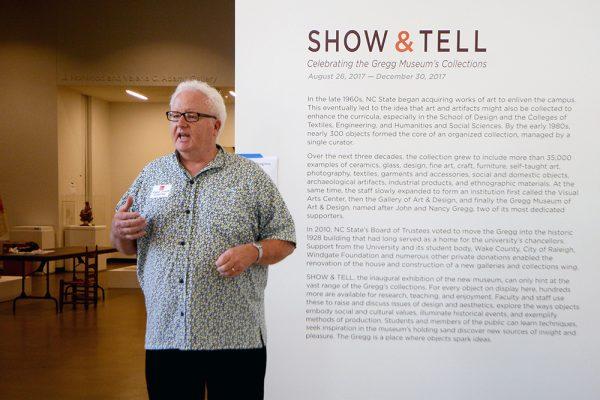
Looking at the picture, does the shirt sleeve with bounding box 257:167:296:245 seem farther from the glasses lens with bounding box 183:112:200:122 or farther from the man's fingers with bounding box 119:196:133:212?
the man's fingers with bounding box 119:196:133:212

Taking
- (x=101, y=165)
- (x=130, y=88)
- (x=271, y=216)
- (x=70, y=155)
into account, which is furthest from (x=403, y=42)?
(x=101, y=165)

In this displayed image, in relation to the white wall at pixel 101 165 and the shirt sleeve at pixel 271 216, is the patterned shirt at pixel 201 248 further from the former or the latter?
the white wall at pixel 101 165

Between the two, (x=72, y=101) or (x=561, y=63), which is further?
(x=72, y=101)

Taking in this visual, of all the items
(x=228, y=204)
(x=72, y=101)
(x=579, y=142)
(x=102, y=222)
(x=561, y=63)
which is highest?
(x=72, y=101)

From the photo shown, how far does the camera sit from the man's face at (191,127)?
237 cm

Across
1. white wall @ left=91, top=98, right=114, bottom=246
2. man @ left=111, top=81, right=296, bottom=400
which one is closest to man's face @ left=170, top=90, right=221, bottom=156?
man @ left=111, top=81, right=296, bottom=400

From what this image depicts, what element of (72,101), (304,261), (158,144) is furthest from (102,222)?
(304,261)

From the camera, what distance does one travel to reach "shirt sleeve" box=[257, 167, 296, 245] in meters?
2.44

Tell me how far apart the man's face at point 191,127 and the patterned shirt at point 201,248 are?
8 cm

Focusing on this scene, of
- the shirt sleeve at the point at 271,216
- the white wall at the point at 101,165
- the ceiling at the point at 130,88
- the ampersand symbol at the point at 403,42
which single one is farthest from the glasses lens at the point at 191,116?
the white wall at the point at 101,165

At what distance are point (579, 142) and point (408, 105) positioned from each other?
0.92 meters

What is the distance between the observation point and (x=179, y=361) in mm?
2346

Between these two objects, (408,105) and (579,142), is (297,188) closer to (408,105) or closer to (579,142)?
(408,105)

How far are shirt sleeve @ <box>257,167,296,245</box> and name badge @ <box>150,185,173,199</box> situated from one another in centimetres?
34
